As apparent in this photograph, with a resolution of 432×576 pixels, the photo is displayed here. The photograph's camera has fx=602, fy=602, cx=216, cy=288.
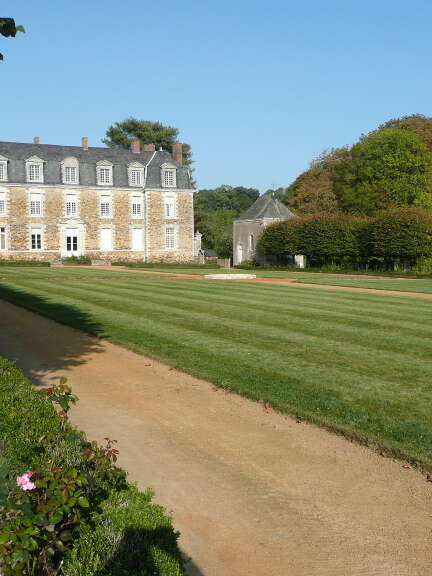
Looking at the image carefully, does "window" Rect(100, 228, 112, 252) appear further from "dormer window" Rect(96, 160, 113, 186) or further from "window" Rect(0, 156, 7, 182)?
"window" Rect(0, 156, 7, 182)

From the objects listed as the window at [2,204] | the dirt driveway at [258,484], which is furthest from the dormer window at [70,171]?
the dirt driveway at [258,484]

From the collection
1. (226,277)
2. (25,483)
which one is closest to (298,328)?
(25,483)

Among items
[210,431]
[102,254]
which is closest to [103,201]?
[102,254]

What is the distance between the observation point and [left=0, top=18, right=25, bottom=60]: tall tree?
587 cm

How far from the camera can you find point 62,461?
4.30 m

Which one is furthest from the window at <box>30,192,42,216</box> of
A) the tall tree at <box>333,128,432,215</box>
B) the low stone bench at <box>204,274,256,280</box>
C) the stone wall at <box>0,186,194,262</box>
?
the tall tree at <box>333,128,432,215</box>

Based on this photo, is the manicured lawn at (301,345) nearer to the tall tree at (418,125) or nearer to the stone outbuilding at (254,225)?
the stone outbuilding at (254,225)

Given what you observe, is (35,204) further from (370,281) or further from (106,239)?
(370,281)

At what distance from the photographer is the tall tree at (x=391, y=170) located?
52.9 metres

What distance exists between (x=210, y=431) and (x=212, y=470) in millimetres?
1097

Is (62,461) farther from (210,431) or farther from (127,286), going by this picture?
(127,286)

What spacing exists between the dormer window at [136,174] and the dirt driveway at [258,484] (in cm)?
5030

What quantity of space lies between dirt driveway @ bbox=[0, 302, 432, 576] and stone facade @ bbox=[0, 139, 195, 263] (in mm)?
47821

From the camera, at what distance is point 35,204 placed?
176 feet
